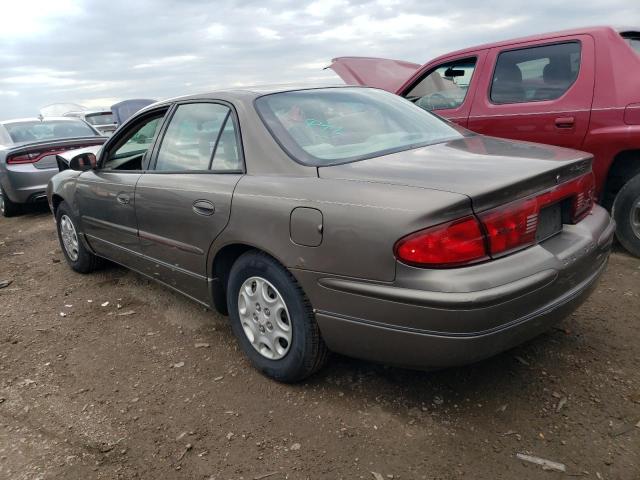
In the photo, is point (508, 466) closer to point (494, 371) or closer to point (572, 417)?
point (572, 417)

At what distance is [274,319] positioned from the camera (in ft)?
8.41

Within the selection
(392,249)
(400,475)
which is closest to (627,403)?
(400,475)

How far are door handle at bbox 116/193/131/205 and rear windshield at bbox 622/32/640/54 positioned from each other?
12.9ft

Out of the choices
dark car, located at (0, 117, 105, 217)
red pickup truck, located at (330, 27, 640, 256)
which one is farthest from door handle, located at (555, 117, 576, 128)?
dark car, located at (0, 117, 105, 217)

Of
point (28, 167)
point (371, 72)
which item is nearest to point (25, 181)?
point (28, 167)

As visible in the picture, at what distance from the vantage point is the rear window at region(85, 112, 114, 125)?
51.8 ft

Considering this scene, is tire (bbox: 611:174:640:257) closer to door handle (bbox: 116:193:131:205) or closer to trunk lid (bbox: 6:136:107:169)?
door handle (bbox: 116:193:131:205)

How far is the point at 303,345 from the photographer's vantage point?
243cm

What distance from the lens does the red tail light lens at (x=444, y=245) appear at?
1.93 m

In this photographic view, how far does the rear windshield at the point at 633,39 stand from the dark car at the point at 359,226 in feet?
6.44

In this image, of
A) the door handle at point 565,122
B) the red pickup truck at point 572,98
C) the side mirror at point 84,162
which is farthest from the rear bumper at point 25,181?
the door handle at point 565,122

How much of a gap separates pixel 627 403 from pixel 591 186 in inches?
41.0

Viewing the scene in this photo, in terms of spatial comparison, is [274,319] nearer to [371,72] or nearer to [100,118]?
[371,72]

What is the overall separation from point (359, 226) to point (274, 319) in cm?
79
